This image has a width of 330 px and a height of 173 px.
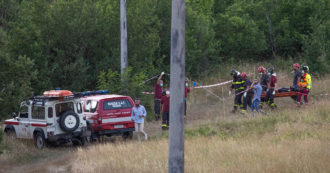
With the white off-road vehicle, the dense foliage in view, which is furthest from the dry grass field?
the dense foliage

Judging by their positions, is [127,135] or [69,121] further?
[127,135]

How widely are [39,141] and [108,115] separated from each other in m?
2.44

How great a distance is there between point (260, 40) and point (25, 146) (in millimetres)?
23321

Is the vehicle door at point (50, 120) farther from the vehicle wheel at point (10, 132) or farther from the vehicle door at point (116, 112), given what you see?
the vehicle wheel at point (10, 132)

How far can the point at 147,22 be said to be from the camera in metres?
26.5

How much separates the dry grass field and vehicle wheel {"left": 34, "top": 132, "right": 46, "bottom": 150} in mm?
225

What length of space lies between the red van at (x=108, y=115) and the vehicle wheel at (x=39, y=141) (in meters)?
1.64

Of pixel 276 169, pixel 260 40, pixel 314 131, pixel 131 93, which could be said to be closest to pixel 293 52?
pixel 260 40

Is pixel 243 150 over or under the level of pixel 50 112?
under

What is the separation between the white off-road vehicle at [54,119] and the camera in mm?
16109

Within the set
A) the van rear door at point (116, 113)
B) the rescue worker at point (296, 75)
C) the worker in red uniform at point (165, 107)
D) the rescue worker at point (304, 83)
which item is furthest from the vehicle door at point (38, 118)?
the rescue worker at point (304, 83)

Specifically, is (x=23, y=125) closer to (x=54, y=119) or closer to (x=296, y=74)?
(x=54, y=119)

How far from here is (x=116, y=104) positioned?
17422mm

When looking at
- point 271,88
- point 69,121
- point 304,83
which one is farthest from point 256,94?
point 69,121
